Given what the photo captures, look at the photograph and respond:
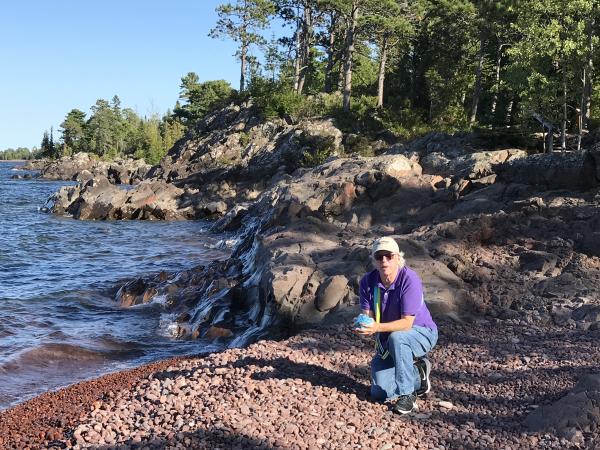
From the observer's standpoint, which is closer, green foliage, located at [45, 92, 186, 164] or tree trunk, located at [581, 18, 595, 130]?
tree trunk, located at [581, 18, 595, 130]

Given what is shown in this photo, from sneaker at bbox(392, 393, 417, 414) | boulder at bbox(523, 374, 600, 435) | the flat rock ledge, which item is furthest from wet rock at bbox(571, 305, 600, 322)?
sneaker at bbox(392, 393, 417, 414)

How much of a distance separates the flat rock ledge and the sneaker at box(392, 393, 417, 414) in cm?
8

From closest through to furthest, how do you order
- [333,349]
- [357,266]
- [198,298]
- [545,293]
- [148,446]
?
1. [148,446]
2. [333,349]
3. [545,293]
4. [357,266]
5. [198,298]

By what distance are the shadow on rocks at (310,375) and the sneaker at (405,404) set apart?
37 centimetres

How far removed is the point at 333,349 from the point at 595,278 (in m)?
4.68

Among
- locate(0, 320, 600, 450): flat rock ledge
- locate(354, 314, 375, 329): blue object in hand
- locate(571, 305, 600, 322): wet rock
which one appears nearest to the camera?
locate(0, 320, 600, 450): flat rock ledge

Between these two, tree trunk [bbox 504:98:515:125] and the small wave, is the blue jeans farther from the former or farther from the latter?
tree trunk [bbox 504:98:515:125]

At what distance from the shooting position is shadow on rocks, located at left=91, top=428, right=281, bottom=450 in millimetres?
4672

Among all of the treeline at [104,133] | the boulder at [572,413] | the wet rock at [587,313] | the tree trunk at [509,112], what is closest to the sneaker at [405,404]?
the boulder at [572,413]

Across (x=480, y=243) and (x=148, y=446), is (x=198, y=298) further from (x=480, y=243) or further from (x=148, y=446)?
(x=148, y=446)

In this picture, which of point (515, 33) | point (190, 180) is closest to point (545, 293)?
point (515, 33)

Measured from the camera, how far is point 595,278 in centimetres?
885

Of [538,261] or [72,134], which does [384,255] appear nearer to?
[538,261]

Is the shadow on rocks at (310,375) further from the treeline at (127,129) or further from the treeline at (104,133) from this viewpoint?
the treeline at (104,133)
